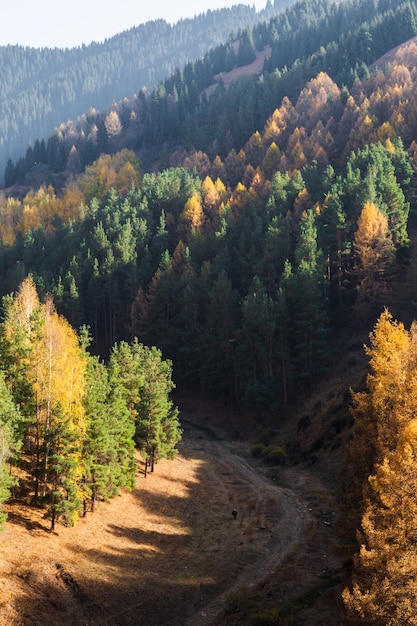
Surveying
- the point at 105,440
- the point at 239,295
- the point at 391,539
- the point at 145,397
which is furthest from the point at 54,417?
the point at 239,295

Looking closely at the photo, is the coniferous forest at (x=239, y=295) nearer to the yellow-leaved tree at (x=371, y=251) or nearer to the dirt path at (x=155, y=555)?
the yellow-leaved tree at (x=371, y=251)

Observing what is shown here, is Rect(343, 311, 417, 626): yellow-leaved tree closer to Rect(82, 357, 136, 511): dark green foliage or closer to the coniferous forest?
the coniferous forest

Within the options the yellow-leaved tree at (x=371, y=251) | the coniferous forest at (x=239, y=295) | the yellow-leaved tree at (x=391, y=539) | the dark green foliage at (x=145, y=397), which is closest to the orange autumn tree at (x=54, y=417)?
the coniferous forest at (x=239, y=295)

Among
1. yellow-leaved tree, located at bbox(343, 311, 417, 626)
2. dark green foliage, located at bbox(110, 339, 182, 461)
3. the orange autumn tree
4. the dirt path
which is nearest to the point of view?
yellow-leaved tree, located at bbox(343, 311, 417, 626)

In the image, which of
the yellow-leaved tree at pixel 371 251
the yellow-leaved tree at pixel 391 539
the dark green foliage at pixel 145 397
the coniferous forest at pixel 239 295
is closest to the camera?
the yellow-leaved tree at pixel 391 539

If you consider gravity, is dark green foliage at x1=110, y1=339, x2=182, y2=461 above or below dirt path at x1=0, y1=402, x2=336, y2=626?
above

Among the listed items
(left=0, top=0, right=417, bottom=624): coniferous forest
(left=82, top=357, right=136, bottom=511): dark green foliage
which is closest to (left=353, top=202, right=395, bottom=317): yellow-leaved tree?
(left=0, top=0, right=417, bottom=624): coniferous forest

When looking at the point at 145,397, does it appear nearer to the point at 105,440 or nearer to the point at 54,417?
the point at 105,440

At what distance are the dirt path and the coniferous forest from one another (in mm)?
2387

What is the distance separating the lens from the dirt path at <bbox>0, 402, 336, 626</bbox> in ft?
97.9

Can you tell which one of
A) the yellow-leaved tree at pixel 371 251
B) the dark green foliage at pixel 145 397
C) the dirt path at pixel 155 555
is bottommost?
the dirt path at pixel 155 555

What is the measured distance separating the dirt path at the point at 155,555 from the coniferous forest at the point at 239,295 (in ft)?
7.83

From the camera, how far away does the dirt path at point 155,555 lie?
2984 cm

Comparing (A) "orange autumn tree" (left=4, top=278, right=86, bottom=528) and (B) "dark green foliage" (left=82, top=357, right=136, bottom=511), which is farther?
(B) "dark green foliage" (left=82, top=357, right=136, bottom=511)
